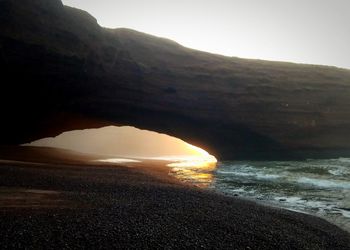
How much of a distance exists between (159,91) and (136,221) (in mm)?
25772

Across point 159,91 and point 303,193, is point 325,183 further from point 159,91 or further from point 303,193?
point 159,91

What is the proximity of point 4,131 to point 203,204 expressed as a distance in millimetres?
28528

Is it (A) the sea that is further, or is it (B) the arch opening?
(B) the arch opening

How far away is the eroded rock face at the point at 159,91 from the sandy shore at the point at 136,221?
16.7 metres

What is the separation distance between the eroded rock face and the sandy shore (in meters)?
16.7

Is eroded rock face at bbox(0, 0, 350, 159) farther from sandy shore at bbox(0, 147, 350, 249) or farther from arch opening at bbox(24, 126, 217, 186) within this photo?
arch opening at bbox(24, 126, 217, 186)

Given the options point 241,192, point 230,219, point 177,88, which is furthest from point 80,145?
point 230,219

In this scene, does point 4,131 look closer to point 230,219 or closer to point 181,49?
point 181,49

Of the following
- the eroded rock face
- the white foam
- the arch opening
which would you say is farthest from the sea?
the arch opening

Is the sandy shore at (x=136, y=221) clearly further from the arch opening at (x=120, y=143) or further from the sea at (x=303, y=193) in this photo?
the arch opening at (x=120, y=143)

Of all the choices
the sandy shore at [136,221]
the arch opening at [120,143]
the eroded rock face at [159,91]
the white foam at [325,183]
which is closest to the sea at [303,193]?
the white foam at [325,183]

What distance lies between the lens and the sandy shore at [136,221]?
232 inches

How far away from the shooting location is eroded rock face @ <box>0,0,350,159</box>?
25.9 m

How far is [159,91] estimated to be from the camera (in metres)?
32.4
